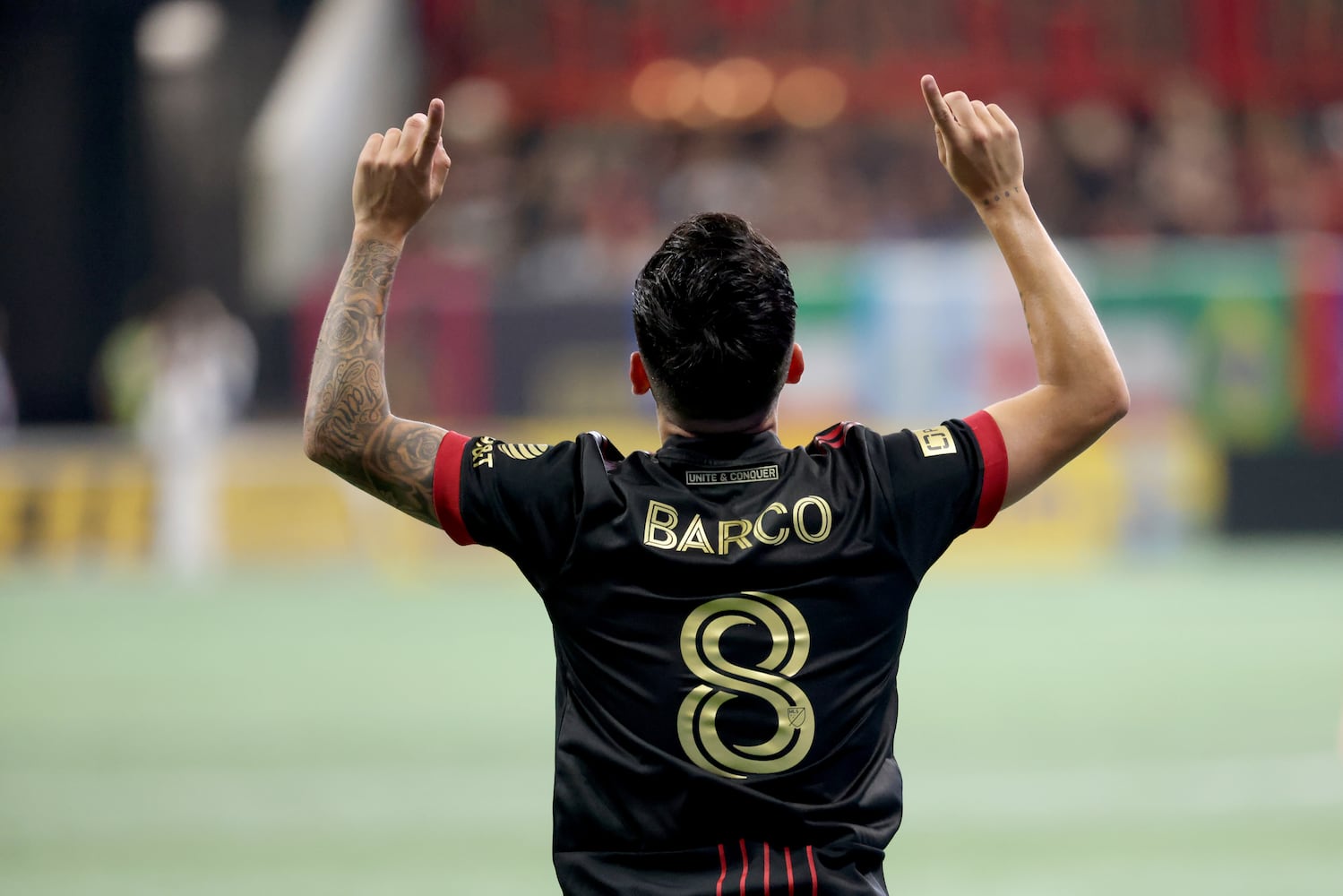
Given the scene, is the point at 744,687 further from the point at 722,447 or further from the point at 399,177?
the point at 399,177

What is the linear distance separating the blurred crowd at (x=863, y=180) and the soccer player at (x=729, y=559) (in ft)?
53.1

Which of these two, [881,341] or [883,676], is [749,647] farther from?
[881,341]

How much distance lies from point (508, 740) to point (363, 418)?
6050 mm

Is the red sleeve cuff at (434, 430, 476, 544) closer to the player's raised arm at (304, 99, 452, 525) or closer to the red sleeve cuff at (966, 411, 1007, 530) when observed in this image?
the player's raised arm at (304, 99, 452, 525)

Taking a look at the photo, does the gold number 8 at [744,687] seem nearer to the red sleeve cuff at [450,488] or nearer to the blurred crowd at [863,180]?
the red sleeve cuff at [450,488]

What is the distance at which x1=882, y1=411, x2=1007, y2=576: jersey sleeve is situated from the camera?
8.04 feet

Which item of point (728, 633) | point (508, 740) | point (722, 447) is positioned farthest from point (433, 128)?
point (508, 740)

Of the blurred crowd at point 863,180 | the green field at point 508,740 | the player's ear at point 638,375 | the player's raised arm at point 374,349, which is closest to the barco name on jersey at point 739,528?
the player's ear at point 638,375

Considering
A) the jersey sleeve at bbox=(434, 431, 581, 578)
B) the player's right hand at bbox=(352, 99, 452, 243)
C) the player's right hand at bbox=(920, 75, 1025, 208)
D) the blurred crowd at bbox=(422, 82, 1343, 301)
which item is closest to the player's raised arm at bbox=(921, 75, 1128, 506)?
the player's right hand at bbox=(920, 75, 1025, 208)

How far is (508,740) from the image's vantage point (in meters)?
8.44

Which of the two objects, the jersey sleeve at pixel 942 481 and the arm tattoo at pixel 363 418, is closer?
the jersey sleeve at pixel 942 481

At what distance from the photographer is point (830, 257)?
1662cm

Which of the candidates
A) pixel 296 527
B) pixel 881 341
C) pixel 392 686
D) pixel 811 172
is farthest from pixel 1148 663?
pixel 811 172

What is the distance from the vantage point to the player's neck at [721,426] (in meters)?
2.48
